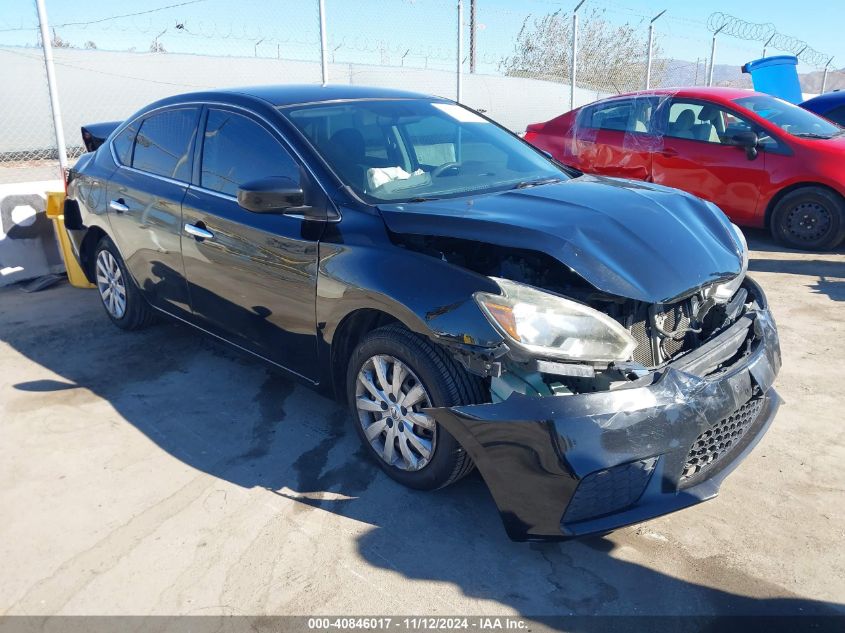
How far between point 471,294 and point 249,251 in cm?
145

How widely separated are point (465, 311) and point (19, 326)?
4.41 meters

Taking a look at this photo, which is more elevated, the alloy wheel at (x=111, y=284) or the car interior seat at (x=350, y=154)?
the car interior seat at (x=350, y=154)

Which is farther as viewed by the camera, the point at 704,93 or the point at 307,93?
the point at 704,93

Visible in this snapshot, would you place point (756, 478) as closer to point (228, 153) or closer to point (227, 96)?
point (228, 153)

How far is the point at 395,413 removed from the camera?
3.06 metres

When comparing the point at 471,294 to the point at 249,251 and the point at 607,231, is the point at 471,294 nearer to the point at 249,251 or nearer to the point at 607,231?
the point at 607,231

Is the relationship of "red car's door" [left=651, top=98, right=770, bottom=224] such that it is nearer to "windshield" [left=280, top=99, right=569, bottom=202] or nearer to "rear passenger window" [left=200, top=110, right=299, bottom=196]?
"windshield" [left=280, top=99, right=569, bottom=202]

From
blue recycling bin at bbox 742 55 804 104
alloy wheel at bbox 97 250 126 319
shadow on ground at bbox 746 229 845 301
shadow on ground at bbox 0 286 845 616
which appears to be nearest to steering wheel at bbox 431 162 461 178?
shadow on ground at bbox 0 286 845 616

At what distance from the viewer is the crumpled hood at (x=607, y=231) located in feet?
8.93

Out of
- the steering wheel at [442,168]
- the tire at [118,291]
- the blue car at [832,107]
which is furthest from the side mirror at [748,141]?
the tire at [118,291]

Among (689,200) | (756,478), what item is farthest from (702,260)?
(756,478)

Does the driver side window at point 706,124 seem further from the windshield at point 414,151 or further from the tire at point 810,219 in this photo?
the windshield at point 414,151

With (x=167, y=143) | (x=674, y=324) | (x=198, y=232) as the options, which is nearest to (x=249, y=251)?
(x=198, y=232)

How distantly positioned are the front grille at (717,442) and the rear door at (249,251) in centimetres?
172
